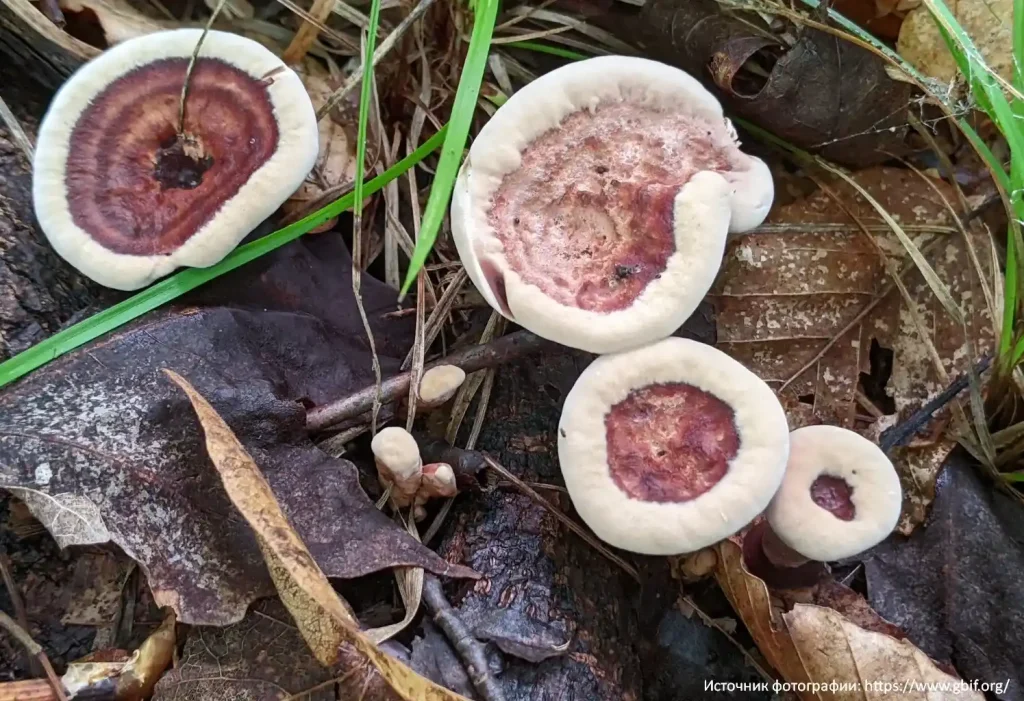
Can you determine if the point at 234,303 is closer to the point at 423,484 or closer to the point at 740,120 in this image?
the point at 423,484

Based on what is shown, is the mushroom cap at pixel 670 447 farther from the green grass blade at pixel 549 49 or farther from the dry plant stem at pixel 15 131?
the dry plant stem at pixel 15 131

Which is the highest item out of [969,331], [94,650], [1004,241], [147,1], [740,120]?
[147,1]

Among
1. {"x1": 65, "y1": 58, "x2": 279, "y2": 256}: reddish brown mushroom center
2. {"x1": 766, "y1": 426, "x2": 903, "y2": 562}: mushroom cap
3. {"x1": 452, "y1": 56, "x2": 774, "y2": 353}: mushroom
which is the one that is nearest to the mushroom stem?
{"x1": 766, "y1": 426, "x2": 903, "y2": 562}: mushroom cap

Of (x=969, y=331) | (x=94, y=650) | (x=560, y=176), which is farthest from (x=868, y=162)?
(x=94, y=650)

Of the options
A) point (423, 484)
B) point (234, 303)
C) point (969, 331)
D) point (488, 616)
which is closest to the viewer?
point (488, 616)

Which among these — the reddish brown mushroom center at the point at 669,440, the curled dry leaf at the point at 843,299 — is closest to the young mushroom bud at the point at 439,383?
the reddish brown mushroom center at the point at 669,440

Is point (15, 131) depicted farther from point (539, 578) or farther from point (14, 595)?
point (539, 578)

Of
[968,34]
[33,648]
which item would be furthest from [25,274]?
[968,34]
